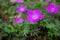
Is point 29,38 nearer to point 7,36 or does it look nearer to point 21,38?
point 21,38

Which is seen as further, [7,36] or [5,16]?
[5,16]

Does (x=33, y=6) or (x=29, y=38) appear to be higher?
(x=33, y=6)

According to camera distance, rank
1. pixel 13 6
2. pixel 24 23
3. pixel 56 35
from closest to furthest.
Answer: pixel 56 35, pixel 24 23, pixel 13 6

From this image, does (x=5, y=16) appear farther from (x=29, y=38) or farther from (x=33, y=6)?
(x=29, y=38)

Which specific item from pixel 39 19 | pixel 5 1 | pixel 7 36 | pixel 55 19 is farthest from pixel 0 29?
pixel 5 1

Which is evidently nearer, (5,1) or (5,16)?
(5,16)

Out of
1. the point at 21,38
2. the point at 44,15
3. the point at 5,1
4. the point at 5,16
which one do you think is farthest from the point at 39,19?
the point at 5,1

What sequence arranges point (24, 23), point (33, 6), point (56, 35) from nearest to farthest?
point (56, 35), point (24, 23), point (33, 6)

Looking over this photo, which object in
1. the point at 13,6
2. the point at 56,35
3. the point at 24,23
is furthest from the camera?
the point at 13,6

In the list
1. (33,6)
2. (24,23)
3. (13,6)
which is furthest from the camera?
(13,6)
